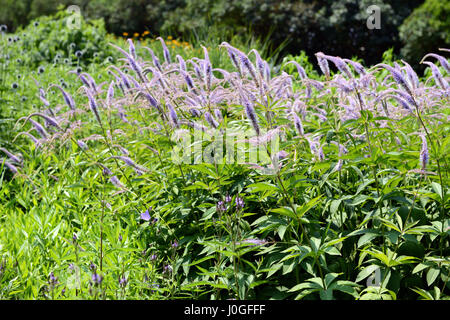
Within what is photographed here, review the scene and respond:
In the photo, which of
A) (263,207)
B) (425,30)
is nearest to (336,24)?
(425,30)

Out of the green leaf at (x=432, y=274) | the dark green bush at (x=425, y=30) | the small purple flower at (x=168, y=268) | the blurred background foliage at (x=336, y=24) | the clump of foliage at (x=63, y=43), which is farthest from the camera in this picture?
the blurred background foliage at (x=336, y=24)

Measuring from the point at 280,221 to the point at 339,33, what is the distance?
15.6 meters

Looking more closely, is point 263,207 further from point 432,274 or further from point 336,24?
point 336,24

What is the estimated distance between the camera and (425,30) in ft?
49.8

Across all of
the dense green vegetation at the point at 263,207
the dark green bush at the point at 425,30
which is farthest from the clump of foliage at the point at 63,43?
the dark green bush at the point at 425,30

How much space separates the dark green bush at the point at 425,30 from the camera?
14.8m

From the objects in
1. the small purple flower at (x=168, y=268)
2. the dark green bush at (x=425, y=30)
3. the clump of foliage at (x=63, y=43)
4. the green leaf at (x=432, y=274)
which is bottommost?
the green leaf at (x=432, y=274)

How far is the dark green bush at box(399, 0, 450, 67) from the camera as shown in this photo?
48.7ft

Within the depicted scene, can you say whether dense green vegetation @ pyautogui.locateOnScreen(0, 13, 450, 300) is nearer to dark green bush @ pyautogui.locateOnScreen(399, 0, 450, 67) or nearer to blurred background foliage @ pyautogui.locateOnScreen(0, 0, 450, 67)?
blurred background foliage @ pyautogui.locateOnScreen(0, 0, 450, 67)

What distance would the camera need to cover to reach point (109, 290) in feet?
8.40

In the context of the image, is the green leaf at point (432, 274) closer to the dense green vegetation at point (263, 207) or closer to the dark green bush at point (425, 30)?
the dense green vegetation at point (263, 207)

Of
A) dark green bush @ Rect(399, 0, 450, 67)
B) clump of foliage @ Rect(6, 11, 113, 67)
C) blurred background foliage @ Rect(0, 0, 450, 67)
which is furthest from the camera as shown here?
blurred background foliage @ Rect(0, 0, 450, 67)

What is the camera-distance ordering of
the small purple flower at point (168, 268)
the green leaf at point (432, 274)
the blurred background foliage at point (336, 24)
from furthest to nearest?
1. the blurred background foliage at point (336, 24)
2. the small purple flower at point (168, 268)
3. the green leaf at point (432, 274)

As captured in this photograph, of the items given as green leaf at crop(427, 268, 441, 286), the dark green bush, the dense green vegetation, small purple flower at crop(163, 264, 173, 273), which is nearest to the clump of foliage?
the dense green vegetation
